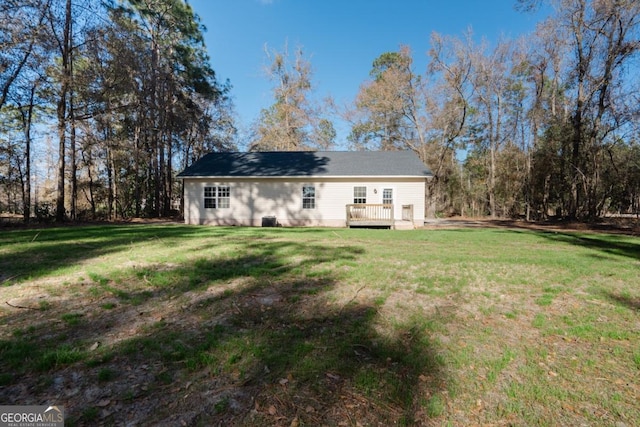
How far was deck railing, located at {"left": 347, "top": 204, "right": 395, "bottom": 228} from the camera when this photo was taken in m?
13.5

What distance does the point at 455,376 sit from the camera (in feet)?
8.20

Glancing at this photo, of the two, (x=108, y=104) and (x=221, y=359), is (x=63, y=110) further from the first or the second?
(x=221, y=359)

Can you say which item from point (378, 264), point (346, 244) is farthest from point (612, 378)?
point (346, 244)

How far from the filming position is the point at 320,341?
3.01 meters

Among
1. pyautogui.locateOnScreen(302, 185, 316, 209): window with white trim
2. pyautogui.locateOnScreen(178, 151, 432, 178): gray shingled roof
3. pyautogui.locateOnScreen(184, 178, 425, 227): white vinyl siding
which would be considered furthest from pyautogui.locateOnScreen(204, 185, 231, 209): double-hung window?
pyautogui.locateOnScreen(302, 185, 316, 209): window with white trim

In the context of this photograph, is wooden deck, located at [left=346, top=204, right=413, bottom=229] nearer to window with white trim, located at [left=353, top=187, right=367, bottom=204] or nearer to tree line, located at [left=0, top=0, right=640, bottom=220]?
window with white trim, located at [left=353, top=187, right=367, bottom=204]

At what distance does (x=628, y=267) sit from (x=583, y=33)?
57.7ft

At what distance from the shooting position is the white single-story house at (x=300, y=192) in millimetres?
14766

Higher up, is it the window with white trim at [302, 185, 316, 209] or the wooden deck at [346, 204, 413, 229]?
the window with white trim at [302, 185, 316, 209]

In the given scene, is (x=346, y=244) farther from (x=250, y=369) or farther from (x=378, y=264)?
Answer: (x=250, y=369)

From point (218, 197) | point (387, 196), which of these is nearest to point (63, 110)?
point (218, 197)

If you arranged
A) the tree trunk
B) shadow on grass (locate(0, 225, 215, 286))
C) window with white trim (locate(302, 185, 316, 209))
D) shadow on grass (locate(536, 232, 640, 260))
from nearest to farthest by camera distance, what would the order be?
1. shadow on grass (locate(0, 225, 215, 286))
2. shadow on grass (locate(536, 232, 640, 260))
3. the tree trunk
4. window with white trim (locate(302, 185, 316, 209))

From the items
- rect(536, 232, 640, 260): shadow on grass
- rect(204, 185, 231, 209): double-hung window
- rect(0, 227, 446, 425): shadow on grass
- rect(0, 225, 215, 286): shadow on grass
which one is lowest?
rect(0, 227, 446, 425): shadow on grass

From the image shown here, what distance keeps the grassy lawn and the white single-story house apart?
921 centimetres
